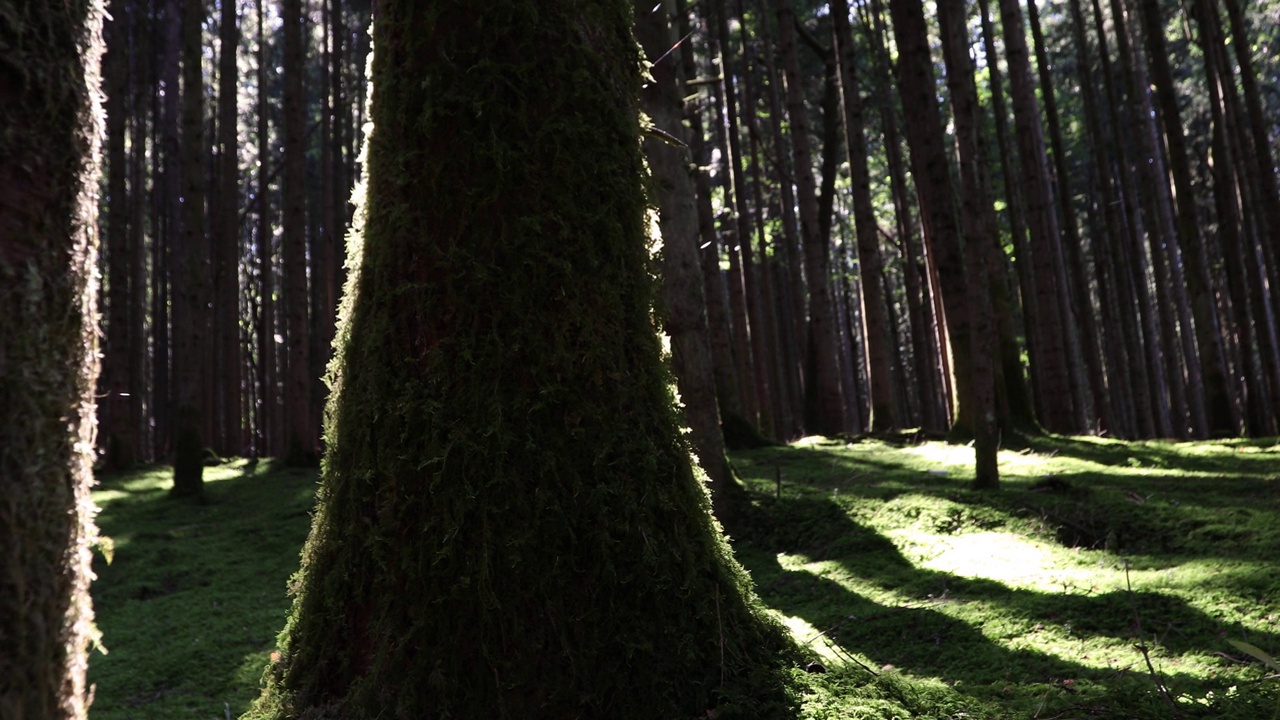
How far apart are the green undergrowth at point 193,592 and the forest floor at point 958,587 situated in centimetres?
3

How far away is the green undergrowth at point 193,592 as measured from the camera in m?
5.41

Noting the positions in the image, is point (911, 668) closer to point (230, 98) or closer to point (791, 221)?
point (791, 221)

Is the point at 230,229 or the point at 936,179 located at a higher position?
the point at 230,229

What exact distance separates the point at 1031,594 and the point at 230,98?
20.7m

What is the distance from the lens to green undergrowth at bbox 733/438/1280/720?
3.15 meters

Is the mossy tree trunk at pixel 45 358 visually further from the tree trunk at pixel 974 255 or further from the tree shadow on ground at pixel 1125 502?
the tree trunk at pixel 974 255

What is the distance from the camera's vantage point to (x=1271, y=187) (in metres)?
14.2

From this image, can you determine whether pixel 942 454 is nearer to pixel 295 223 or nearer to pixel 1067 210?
pixel 295 223

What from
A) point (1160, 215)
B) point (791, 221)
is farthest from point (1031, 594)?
point (1160, 215)

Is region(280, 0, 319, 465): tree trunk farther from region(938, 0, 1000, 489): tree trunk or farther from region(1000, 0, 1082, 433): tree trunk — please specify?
region(1000, 0, 1082, 433): tree trunk

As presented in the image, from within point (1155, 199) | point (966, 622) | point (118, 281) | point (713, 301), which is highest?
point (1155, 199)

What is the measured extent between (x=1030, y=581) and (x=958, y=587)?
1.46ft

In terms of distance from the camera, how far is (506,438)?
2.81 metres

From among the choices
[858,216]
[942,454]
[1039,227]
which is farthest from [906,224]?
[942,454]
